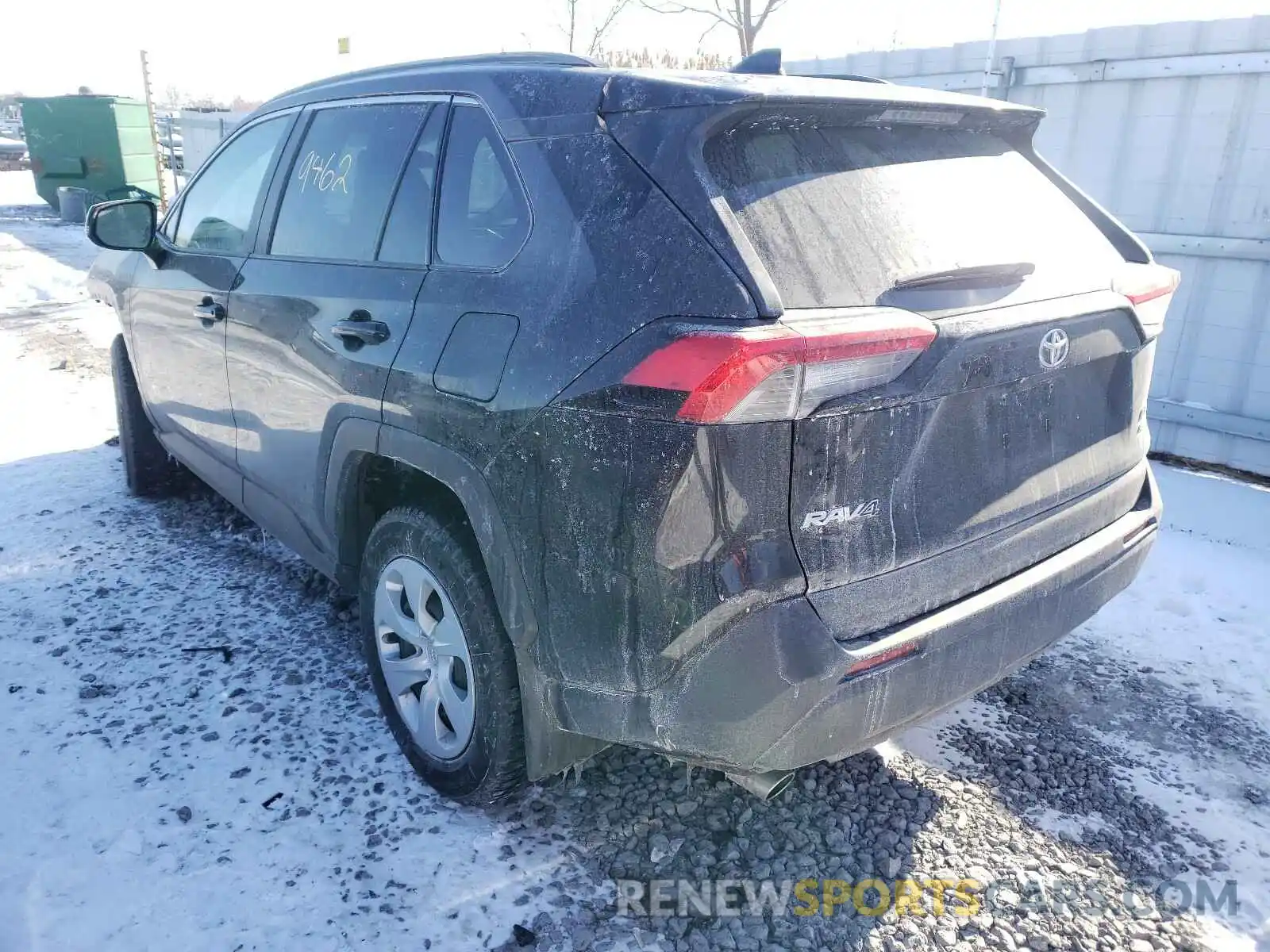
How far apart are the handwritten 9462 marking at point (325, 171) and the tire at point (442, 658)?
44.6 inches

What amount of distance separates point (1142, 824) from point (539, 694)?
1826mm

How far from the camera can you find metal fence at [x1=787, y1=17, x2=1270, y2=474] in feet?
17.9

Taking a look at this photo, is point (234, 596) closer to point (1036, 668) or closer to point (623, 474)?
point (623, 474)

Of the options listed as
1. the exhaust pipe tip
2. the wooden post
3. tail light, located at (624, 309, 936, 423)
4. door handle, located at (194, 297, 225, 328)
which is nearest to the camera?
tail light, located at (624, 309, 936, 423)

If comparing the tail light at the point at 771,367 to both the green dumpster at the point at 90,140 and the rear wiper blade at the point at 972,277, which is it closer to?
the rear wiper blade at the point at 972,277

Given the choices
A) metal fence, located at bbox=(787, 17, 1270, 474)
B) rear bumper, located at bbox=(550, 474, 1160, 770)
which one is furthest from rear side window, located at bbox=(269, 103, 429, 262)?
metal fence, located at bbox=(787, 17, 1270, 474)

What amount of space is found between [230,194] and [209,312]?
0.52 m

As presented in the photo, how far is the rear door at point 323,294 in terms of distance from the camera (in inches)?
102

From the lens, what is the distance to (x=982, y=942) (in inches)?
88.2

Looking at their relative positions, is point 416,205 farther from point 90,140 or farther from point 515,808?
point 90,140

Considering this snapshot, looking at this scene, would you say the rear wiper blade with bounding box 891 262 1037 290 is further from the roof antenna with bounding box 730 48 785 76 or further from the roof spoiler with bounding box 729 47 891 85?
the roof antenna with bounding box 730 48 785 76

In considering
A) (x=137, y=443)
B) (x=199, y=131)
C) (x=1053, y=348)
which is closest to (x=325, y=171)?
(x=1053, y=348)

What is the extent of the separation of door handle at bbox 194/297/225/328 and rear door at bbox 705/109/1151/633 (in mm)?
2246

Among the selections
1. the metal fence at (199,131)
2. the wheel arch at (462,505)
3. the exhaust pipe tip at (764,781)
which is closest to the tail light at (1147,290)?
the exhaust pipe tip at (764,781)
